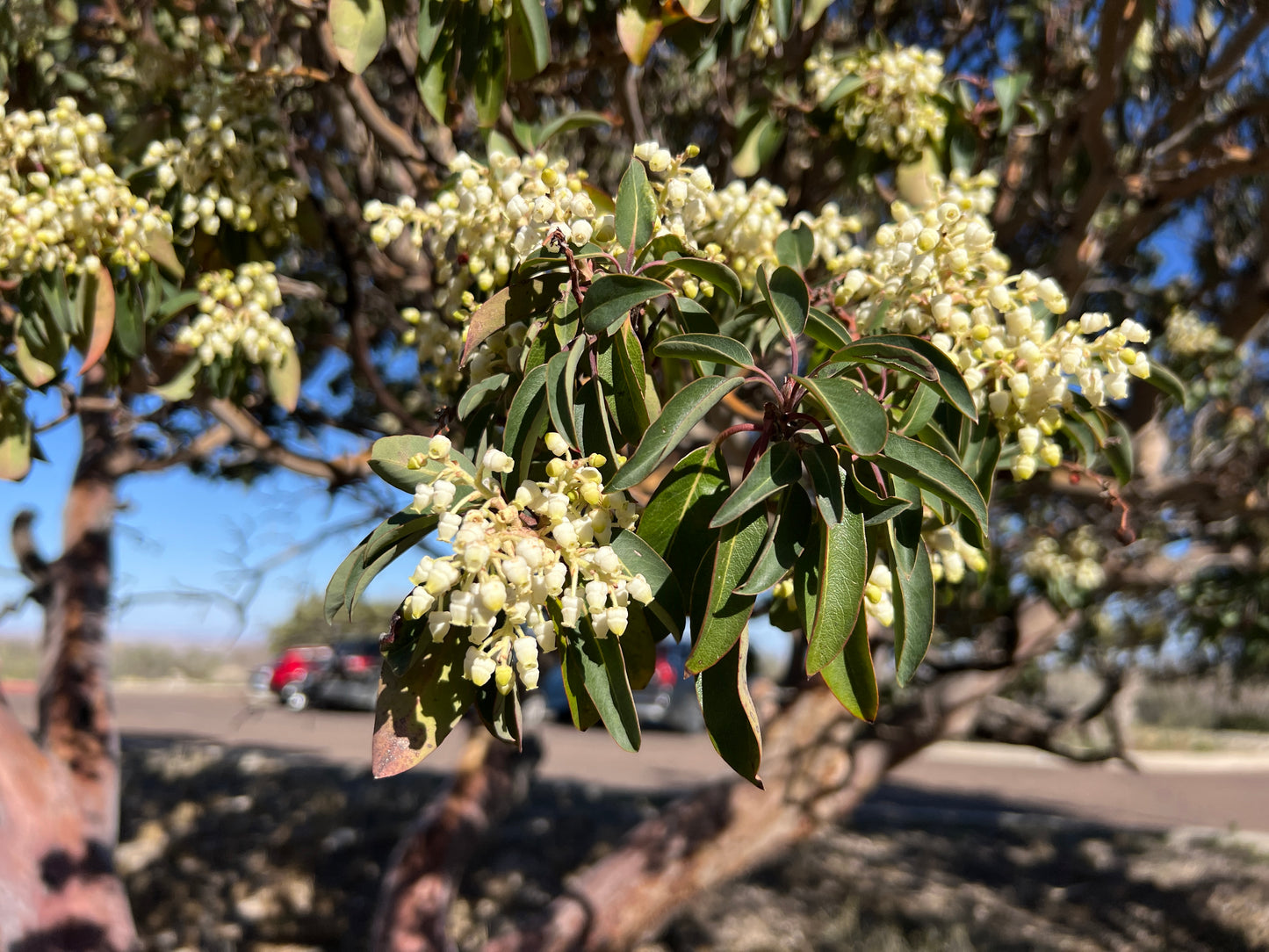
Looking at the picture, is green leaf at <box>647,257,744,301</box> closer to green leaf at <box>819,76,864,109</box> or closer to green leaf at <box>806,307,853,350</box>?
green leaf at <box>806,307,853,350</box>

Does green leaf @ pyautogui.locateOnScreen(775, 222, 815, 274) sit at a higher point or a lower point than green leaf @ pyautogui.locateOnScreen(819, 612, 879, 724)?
higher

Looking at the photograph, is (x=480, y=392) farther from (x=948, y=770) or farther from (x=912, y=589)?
(x=948, y=770)

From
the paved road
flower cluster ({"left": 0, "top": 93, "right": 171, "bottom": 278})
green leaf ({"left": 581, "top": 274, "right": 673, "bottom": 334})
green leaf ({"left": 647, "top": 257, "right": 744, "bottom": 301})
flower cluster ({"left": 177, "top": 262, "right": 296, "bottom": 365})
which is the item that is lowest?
the paved road

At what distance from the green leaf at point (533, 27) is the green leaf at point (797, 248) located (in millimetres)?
666

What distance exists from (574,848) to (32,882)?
4.38 metres

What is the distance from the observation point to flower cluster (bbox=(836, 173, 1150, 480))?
1.29 metres

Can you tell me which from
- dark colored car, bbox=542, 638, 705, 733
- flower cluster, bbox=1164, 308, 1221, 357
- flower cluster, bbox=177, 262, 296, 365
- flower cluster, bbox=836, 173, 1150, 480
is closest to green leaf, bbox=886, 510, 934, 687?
flower cluster, bbox=836, 173, 1150, 480

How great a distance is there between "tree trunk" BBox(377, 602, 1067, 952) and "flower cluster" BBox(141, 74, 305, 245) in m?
3.03

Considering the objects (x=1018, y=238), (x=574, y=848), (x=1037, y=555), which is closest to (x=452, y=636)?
(x=1037, y=555)

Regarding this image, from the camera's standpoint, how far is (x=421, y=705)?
3.70ft

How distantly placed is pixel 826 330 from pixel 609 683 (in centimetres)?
59

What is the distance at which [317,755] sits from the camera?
1100 centimetres

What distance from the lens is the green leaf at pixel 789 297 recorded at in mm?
1202

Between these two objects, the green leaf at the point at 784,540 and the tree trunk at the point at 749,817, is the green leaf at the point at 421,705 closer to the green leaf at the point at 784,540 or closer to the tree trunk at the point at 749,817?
the green leaf at the point at 784,540
